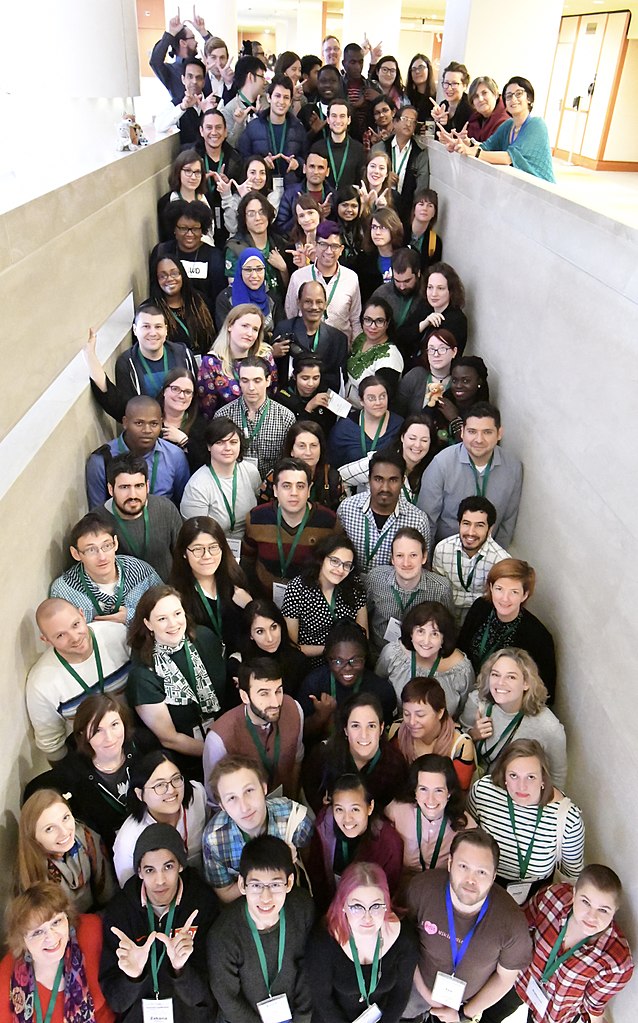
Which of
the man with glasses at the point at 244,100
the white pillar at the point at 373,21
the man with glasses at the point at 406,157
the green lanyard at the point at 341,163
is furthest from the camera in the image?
the white pillar at the point at 373,21

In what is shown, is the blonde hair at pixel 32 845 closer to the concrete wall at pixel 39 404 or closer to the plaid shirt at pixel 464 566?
the concrete wall at pixel 39 404

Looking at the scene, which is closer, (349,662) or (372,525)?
(349,662)

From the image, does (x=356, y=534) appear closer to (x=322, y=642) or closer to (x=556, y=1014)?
(x=322, y=642)

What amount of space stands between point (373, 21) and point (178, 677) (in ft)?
47.3

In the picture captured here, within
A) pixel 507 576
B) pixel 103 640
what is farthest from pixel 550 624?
pixel 103 640

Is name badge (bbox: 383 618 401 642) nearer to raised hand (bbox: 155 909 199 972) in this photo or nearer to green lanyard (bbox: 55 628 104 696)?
green lanyard (bbox: 55 628 104 696)

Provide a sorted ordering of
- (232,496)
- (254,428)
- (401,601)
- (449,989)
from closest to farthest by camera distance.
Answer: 1. (449,989)
2. (401,601)
3. (232,496)
4. (254,428)

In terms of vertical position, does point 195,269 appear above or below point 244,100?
below

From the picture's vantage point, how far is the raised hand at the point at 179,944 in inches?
91.5

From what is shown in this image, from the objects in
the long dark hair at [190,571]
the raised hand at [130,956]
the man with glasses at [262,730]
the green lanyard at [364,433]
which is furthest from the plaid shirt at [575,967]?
the green lanyard at [364,433]

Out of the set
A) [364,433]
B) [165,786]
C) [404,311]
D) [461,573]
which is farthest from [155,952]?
[404,311]

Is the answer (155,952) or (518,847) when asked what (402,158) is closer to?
(518,847)

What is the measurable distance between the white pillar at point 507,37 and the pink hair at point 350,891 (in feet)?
22.5

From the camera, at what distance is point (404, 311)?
523 centimetres
